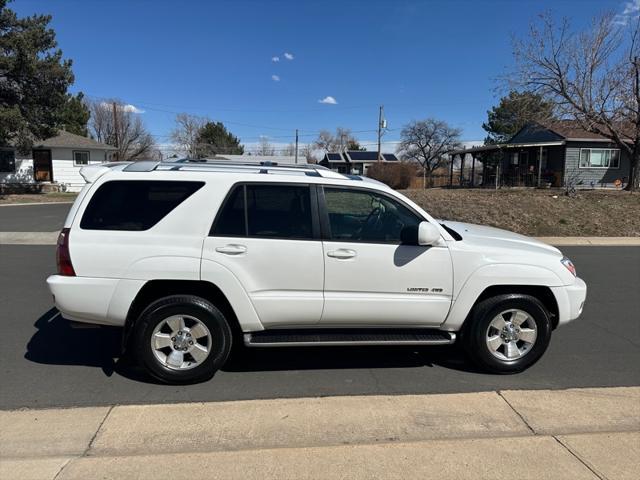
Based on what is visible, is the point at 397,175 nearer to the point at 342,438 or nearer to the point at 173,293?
the point at 173,293

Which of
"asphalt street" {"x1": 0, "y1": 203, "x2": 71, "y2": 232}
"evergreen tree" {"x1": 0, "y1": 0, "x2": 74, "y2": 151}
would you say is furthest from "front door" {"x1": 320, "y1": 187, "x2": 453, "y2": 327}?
"evergreen tree" {"x1": 0, "y1": 0, "x2": 74, "y2": 151}

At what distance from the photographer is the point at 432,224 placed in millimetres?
4086

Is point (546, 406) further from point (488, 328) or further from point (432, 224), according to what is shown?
point (432, 224)

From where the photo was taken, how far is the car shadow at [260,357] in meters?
4.47

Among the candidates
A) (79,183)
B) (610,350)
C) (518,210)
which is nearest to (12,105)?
(79,183)

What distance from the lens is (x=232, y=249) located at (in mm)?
3947

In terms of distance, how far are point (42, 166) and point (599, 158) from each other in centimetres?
3609

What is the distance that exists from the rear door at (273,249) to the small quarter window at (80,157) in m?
32.9

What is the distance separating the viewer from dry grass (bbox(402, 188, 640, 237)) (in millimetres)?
15539

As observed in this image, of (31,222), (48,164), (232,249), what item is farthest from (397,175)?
(232,249)

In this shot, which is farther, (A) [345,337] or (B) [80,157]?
(B) [80,157]

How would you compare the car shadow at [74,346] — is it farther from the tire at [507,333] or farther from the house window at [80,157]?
the house window at [80,157]

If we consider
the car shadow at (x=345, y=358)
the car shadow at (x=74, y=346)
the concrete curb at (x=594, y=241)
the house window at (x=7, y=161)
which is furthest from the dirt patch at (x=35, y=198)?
the car shadow at (x=345, y=358)

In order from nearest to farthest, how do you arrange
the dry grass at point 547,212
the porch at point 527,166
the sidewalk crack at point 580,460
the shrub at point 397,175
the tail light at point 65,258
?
the sidewalk crack at point 580,460
the tail light at point 65,258
the dry grass at point 547,212
the porch at point 527,166
the shrub at point 397,175
